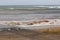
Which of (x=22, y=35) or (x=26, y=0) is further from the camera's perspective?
(x=26, y=0)

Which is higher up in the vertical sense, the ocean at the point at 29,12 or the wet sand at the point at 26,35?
the ocean at the point at 29,12

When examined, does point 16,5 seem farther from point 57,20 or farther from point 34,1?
point 57,20

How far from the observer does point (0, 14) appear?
75 cm

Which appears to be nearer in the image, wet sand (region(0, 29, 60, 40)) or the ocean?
wet sand (region(0, 29, 60, 40))

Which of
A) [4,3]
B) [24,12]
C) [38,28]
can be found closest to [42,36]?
[38,28]

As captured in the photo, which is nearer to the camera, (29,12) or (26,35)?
(26,35)

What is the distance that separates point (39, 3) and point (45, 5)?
40mm

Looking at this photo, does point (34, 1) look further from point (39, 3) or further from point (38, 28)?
point (38, 28)

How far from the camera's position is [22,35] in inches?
24.4

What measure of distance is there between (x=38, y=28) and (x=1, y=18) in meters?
0.23

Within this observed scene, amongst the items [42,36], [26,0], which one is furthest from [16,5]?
[42,36]

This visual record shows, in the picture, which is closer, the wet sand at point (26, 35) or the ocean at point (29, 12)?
the wet sand at point (26, 35)

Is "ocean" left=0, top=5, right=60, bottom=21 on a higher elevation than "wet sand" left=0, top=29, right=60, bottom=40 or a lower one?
higher

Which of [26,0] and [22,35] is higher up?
[26,0]
